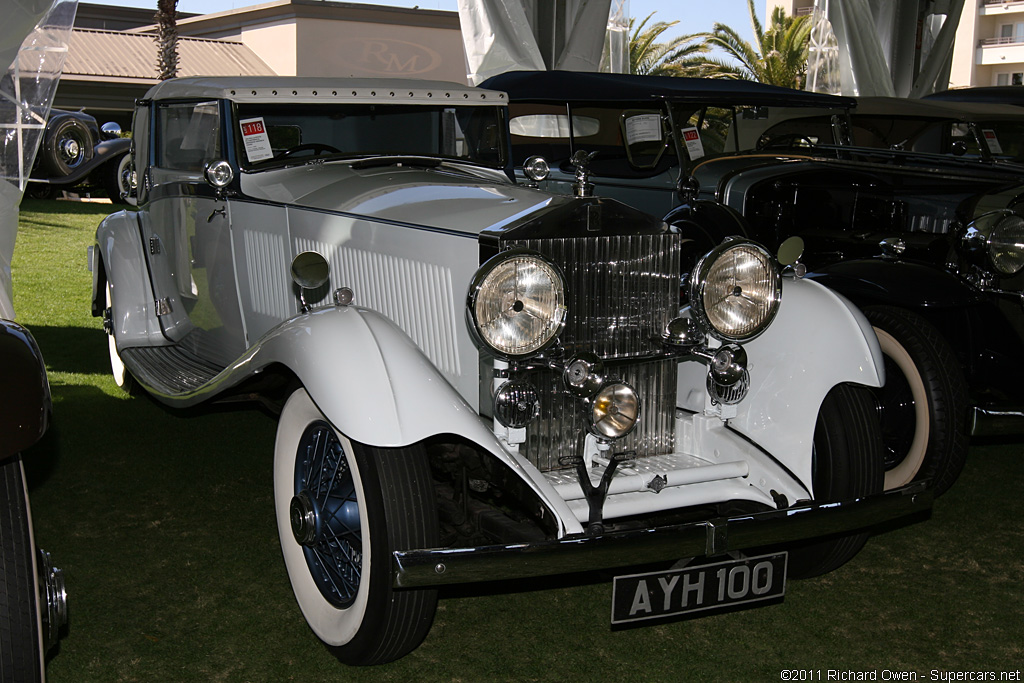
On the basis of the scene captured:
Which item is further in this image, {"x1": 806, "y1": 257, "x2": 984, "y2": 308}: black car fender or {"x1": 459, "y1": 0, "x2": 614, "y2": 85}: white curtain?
{"x1": 459, "y1": 0, "x2": 614, "y2": 85}: white curtain

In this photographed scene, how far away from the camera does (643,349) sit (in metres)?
2.93

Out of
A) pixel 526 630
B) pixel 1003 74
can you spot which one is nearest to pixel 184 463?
pixel 526 630

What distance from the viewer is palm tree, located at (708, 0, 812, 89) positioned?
65.6 feet

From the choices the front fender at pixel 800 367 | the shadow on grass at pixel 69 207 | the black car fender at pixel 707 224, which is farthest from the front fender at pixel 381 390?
the shadow on grass at pixel 69 207

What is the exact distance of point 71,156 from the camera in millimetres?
14508

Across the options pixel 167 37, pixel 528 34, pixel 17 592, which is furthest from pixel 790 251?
pixel 167 37

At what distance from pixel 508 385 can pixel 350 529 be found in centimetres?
58

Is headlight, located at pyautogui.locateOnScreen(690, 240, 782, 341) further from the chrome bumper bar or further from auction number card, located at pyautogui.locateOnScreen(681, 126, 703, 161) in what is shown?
auction number card, located at pyautogui.locateOnScreen(681, 126, 703, 161)

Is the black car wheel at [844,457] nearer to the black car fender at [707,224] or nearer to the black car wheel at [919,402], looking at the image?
the black car wheel at [919,402]

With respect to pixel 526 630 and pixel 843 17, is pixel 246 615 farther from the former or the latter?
pixel 843 17

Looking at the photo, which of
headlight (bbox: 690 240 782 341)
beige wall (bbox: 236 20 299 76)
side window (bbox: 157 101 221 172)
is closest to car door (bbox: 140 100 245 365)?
side window (bbox: 157 101 221 172)

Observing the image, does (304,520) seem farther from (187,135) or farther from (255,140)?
(187,135)

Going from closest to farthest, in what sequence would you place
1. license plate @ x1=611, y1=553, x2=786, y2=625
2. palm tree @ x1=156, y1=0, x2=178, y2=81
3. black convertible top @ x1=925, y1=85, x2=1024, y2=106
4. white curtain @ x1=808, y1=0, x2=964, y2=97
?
license plate @ x1=611, y1=553, x2=786, y2=625 < black convertible top @ x1=925, y1=85, x2=1024, y2=106 < white curtain @ x1=808, y1=0, x2=964, y2=97 < palm tree @ x1=156, y1=0, x2=178, y2=81

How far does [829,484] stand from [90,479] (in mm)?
2837
